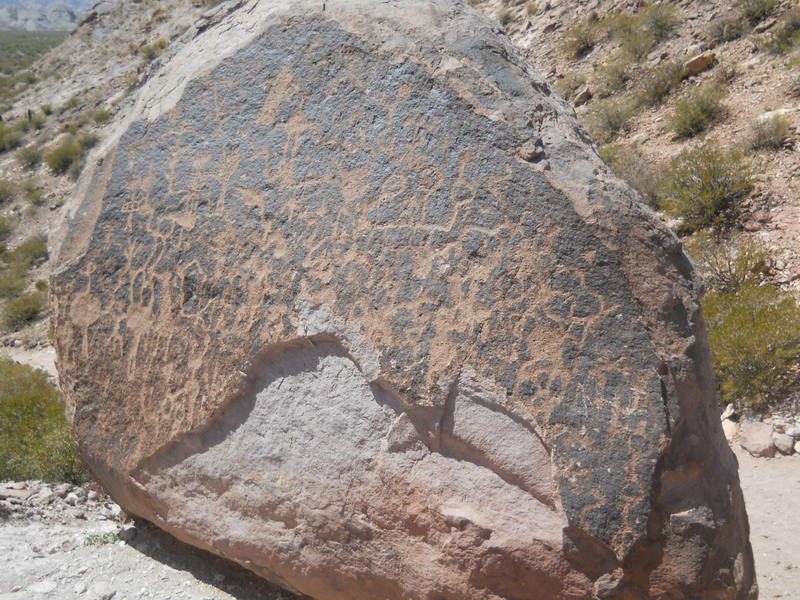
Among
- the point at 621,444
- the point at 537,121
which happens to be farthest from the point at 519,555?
the point at 537,121

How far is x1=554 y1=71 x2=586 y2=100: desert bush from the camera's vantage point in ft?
35.2

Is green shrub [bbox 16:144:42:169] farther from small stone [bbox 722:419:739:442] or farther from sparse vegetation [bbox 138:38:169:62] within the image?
small stone [bbox 722:419:739:442]

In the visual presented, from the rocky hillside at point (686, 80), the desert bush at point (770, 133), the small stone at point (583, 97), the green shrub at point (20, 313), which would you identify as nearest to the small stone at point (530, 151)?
the rocky hillside at point (686, 80)

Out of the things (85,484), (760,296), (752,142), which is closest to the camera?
(85,484)

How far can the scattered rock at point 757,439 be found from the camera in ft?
14.3

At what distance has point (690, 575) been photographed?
2006 millimetres

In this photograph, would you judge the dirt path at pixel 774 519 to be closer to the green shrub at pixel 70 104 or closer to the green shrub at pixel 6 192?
the green shrub at pixel 6 192

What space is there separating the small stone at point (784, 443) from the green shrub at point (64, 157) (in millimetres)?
16123

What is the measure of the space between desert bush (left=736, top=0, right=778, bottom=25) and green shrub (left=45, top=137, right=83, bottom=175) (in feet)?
46.3

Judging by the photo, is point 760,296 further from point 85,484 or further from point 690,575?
point 85,484

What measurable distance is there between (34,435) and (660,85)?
27.3ft

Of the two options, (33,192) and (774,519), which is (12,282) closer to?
(33,192)

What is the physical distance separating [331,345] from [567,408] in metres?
0.81

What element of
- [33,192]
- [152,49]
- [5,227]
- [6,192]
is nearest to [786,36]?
[5,227]
